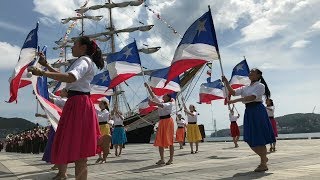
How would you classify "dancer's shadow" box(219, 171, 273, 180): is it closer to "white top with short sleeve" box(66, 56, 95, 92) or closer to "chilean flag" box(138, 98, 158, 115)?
"white top with short sleeve" box(66, 56, 95, 92)

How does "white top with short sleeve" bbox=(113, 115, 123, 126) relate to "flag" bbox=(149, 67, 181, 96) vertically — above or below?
below

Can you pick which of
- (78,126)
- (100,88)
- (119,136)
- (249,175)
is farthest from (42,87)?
(100,88)

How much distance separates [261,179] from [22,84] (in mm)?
7199

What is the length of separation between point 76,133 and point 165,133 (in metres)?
5.87

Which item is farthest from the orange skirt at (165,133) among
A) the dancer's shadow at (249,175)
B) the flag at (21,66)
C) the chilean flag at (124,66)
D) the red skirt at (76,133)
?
the red skirt at (76,133)

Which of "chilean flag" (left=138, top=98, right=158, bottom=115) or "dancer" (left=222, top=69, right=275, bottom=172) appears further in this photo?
"chilean flag" (left=138, top=98, right=158, bottom=115)

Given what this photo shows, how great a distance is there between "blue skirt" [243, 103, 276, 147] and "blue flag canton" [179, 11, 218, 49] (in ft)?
6.67

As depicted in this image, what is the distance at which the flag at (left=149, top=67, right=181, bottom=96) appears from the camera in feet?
54.6

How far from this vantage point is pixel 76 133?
171 inches

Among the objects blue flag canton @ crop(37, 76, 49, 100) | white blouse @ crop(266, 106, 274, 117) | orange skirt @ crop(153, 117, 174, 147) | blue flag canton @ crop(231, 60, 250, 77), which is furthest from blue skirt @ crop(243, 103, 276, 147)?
blue flag canton @ crop(231, 60, 250, 77)

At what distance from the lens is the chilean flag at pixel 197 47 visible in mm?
8836

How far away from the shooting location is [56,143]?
175 inches

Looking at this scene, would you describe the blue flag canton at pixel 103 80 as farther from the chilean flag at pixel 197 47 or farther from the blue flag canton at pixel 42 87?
the chilean flag at pixel 197 47

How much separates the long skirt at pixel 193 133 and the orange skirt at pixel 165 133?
4.54m
